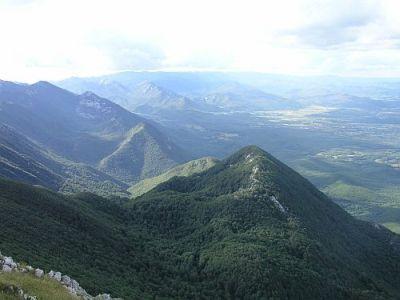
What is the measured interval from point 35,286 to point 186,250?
116336 millimetres

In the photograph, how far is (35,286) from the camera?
5403cm

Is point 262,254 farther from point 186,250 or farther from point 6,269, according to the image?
point 6,269

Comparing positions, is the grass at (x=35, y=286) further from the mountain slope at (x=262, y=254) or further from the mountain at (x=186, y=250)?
the mountain slope at (x=262, y=254)

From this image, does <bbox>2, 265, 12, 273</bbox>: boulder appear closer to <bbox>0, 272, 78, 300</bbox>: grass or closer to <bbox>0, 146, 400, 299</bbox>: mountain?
<bbox>0, 272, 78, 300</bbox>: grass

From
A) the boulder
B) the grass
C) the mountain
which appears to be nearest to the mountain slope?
the mountain

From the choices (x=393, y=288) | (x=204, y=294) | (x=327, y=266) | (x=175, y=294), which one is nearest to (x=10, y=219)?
(x=175, y=294)

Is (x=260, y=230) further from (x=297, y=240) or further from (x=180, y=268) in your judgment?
(x=180, y=268)

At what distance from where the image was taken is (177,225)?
634 feet

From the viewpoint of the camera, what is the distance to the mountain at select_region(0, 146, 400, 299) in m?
114

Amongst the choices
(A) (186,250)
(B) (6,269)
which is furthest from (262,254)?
(B) (6,269)

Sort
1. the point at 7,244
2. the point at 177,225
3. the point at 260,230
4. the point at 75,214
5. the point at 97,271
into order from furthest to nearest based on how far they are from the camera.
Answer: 1. the point at 177,225
2. the point at 260,230
3. the point at 75,214
4. the point at 97,271
5. the point at 7,244

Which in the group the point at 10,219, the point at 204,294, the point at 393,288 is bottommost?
the point at 393,288

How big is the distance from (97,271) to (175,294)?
25087 mm

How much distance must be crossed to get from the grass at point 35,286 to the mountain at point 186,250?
33258 millimetres
